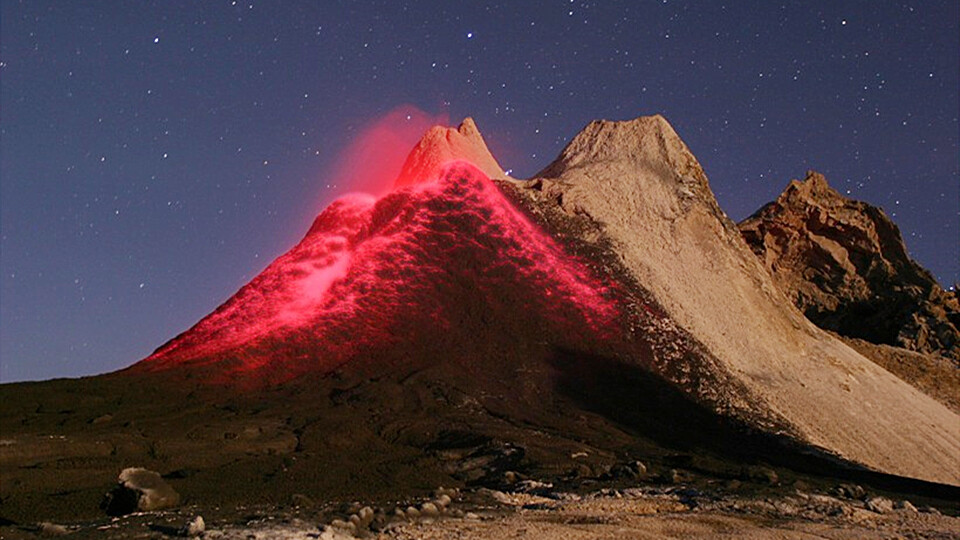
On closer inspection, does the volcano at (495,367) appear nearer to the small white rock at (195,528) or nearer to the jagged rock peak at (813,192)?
the small white rock at (195,528)

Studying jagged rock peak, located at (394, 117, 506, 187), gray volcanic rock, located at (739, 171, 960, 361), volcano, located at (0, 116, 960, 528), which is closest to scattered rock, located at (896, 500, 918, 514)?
volcano, located at (0, 116, 960, 528)

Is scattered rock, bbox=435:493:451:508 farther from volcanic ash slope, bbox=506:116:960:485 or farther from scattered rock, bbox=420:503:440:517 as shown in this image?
volcanic ash slope, bbox=506:116:960:485

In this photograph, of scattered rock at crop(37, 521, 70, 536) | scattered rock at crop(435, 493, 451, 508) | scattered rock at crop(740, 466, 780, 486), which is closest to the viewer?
scattered rock at crop(37, 521, 70, 536)

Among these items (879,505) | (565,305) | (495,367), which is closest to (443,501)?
(879,505)

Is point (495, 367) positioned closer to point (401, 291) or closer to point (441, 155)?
point (401, 291)

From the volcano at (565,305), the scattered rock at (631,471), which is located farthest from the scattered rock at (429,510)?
the volcano at (565,305)

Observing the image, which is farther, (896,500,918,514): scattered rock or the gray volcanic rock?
the gray volcanic rock
